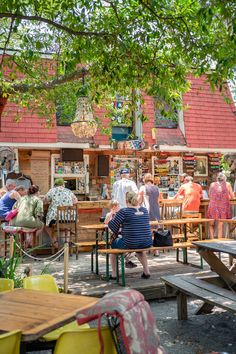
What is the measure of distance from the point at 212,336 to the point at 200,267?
9.29ft

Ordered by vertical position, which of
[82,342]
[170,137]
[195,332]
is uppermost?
[170,137]

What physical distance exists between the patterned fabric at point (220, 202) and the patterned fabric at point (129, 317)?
25.2ft

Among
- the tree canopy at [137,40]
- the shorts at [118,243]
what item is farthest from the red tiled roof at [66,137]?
the shorts at [118,243]

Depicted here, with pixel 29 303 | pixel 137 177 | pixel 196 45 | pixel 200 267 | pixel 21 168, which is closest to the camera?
pixel 29 303

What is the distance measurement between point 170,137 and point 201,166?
1.46 meters

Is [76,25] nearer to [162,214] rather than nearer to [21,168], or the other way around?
[162,214]

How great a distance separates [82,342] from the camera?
7.93 feet

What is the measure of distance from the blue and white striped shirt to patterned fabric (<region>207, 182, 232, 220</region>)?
13.3 feet

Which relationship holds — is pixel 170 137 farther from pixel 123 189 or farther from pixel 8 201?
pixel 8 201

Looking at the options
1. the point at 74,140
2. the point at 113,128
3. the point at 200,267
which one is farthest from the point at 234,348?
the point at 113,128

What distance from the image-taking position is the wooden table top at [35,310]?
2.58m

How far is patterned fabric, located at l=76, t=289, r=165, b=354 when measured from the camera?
2.10 meters

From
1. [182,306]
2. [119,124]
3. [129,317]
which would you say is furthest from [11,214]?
[129,317]

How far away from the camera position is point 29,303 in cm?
318
